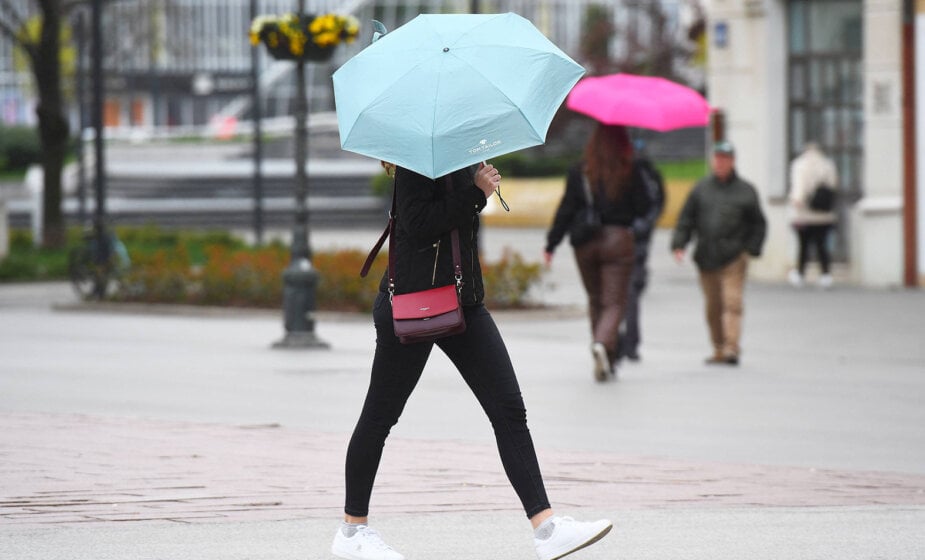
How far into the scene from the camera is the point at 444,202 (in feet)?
18.8

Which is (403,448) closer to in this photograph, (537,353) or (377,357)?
(377,357)

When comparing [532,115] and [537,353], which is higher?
[532,115]

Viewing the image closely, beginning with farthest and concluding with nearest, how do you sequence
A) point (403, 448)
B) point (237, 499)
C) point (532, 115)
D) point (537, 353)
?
point (537, 353), point (403, 448), point (237, 499), point (532, 115)

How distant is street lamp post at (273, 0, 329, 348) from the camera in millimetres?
14203

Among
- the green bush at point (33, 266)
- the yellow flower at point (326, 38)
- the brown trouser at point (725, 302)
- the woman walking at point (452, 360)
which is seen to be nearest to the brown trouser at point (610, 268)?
the brown trouser at point (725, 302)

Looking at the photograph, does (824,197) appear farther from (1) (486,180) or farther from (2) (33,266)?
(1) (486,180)

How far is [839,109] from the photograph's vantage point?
20938mm

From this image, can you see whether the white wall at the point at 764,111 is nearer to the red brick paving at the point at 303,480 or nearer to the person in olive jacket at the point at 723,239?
the person in olive jacket at the point at 723,239

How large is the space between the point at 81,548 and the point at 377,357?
1.31m

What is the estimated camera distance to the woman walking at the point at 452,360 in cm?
574

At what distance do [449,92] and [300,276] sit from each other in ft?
28.9

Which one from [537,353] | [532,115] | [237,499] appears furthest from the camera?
[537,353]

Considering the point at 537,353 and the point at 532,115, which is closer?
the point at 532,115

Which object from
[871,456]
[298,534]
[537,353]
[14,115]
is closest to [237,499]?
[298,534]
